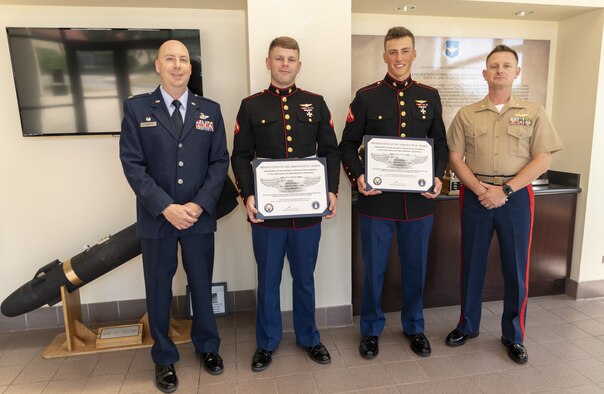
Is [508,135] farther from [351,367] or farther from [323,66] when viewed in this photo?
[351,367]

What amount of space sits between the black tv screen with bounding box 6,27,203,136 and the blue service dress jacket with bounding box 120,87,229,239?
2.37 feet

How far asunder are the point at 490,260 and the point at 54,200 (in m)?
3.29

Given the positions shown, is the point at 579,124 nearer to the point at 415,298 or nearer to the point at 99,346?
the point at 415,298

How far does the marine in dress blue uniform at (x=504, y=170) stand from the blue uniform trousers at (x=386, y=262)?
1.09ft

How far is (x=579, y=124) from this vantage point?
3.35 metres

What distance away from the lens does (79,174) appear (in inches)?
118

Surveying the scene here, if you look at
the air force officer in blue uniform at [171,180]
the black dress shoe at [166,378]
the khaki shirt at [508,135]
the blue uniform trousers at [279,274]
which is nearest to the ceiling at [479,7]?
the khaki shirt at [508,135]

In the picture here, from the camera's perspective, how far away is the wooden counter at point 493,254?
3.16 m

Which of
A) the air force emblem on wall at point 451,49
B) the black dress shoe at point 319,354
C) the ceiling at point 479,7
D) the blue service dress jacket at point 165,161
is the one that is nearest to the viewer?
the blue service dress jacket at point 165,161

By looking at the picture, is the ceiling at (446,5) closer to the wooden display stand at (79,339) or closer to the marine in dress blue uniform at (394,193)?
the marine in dress blue uniform at (394,193)

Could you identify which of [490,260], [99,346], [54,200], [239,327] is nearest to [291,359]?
[239,327]

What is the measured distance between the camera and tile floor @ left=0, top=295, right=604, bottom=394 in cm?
231

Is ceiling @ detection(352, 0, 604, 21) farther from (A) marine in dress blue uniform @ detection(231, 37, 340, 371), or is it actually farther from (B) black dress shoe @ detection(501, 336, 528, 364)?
(B) black dress shoe @ detection(501, 336, 528, 364)

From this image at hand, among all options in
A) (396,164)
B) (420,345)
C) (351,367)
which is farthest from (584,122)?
(351,367)
